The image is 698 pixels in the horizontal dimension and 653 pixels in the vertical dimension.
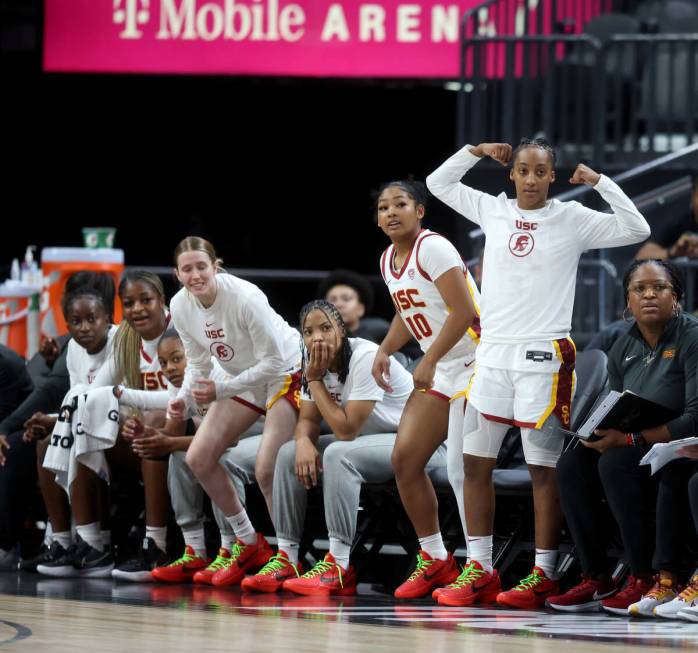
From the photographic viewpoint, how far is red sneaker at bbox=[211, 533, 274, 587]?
5.20 meters

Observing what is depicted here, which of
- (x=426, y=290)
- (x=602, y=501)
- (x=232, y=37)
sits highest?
(x=232, y=37)

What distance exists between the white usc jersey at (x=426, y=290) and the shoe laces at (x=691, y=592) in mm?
1114

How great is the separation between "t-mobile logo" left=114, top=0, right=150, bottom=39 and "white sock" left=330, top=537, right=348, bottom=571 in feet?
19.5

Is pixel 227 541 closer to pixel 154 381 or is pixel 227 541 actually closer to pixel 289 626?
pixel 154 381

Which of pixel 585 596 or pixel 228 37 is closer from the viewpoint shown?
pixel 585 596

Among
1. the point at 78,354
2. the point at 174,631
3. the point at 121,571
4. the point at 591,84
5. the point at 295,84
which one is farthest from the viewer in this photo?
the point at 295,84

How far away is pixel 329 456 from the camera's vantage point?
16.3 ft

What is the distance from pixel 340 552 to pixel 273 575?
0.27 metres

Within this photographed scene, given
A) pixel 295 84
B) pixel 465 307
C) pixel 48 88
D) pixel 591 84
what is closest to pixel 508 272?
pixel 465 307

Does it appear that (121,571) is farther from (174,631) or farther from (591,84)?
(591,84)

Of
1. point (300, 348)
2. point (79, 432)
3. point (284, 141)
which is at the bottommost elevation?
point (79, 432)

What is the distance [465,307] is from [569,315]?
354mm

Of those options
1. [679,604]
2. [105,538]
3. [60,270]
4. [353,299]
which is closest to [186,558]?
[105,538]

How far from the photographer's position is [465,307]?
15.2 ft
